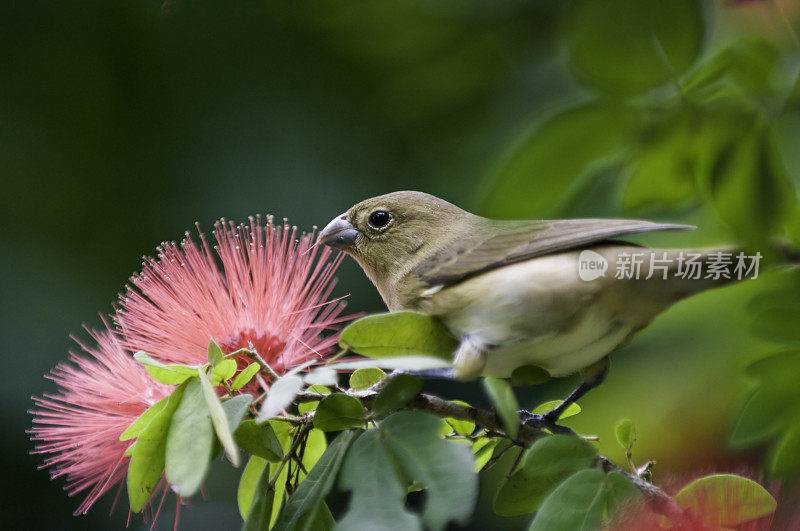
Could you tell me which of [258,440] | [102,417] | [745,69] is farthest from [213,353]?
[745,69]

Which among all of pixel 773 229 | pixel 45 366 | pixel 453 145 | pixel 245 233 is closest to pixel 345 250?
pixel 245 233

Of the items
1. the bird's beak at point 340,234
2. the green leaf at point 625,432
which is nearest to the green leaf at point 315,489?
the green leaf at point 625,432

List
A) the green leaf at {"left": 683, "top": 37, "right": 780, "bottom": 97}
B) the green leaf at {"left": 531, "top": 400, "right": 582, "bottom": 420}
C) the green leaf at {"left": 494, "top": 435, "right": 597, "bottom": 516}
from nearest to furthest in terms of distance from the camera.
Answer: the green leaf at {"left": 683, "top": 37, "right": 780, "bottom": 97} → the green leaf at {"left": 494, "top": 435, "right": 597, "bottom": 516} → the green leaf at {"left": 531, "top": 400, "right": 582, "bottom": 420}

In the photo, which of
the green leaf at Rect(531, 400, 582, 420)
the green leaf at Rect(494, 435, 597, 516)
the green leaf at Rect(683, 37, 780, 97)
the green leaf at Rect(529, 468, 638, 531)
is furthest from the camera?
the green leaf at Rect(531, 400, 582, 420)

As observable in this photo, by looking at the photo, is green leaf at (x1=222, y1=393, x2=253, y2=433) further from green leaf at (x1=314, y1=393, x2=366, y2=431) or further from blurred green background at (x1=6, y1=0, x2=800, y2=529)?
blurred green background at (x1=6, y1=0, x2=800, y2=529)

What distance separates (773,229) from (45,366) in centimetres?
414

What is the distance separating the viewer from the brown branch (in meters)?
1.65

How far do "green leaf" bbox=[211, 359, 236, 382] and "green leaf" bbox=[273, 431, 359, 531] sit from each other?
23 centimetres

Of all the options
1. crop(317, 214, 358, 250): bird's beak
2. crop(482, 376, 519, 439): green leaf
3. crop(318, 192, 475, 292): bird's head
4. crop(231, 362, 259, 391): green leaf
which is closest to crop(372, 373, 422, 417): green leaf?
crop(482, 376, 519, 439): green leaf

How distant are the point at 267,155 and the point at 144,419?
313 centimetres

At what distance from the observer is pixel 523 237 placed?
2.04 m

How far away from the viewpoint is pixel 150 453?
1521 millimetres

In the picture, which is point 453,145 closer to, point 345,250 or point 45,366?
point 345,250

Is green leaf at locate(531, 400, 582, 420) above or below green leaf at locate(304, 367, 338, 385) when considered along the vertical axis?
below
